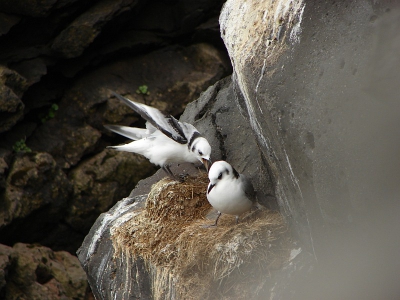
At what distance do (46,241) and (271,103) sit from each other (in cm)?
754

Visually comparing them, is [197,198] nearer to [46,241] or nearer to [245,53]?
[245,53]

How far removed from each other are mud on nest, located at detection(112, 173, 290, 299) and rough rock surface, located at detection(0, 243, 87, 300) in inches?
139

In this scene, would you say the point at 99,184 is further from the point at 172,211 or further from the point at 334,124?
the point at 334,124

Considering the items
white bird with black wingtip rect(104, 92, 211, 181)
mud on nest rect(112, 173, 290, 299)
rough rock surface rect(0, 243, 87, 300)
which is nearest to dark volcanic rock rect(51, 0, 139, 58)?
Answer: rough rock surface rect(0, 243, 87, 300)

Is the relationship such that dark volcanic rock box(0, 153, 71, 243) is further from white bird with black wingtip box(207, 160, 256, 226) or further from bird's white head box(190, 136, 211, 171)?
white bird with black wingtip box(207, 160, 256, 226)

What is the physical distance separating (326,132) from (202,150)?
2425 millimetres

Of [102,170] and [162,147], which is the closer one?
[162,147]

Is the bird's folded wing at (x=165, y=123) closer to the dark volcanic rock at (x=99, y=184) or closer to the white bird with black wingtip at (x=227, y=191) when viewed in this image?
the white bird with black wingtip at (x=227, y=191)

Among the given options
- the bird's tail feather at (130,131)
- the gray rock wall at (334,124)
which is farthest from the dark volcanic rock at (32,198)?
the gray rock wall at (334,124)

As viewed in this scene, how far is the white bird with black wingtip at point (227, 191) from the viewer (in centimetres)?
549

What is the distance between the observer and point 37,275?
9500mm

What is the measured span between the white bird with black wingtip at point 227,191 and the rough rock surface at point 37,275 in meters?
4.66

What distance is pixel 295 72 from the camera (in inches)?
171

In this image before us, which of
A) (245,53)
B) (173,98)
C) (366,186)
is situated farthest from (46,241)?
(366,186)
